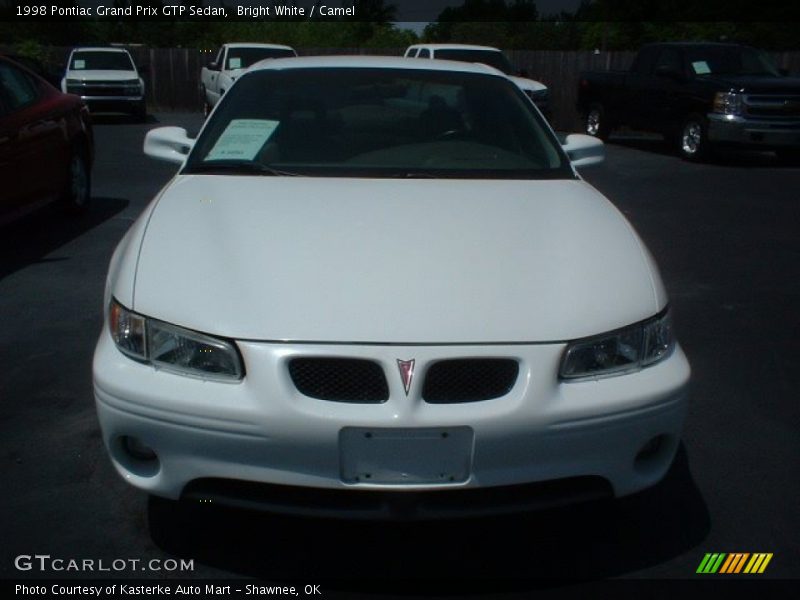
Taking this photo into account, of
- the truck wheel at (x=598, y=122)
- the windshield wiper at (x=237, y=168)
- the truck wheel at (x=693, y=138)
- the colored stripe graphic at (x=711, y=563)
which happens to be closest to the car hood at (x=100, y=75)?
the truck wheel at (x=598, y=122)

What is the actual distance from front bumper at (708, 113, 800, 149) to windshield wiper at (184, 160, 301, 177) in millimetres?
11156

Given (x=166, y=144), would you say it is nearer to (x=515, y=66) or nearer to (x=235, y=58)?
(x=235, y=58)

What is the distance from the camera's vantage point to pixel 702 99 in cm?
1470

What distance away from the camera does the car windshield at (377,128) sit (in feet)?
14.2

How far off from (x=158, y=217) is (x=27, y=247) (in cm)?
463

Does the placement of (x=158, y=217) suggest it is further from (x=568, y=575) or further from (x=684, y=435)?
(x=684, y=435)

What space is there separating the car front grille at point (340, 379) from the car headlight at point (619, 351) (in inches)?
21.0

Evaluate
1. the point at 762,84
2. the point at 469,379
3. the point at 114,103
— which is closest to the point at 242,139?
the point at 469,379

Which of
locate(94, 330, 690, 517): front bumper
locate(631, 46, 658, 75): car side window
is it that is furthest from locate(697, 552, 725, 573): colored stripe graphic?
locate(631, 46, 658, 75): car side window

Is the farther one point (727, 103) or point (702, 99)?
point (702, 99)

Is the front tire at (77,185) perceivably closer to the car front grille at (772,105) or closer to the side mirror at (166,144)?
the side mirror at (166,144)

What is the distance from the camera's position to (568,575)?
3.22m

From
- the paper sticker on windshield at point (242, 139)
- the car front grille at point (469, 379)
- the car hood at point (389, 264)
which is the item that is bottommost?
the car front grille at point (469, 379)

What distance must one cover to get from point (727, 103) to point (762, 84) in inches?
23.0
